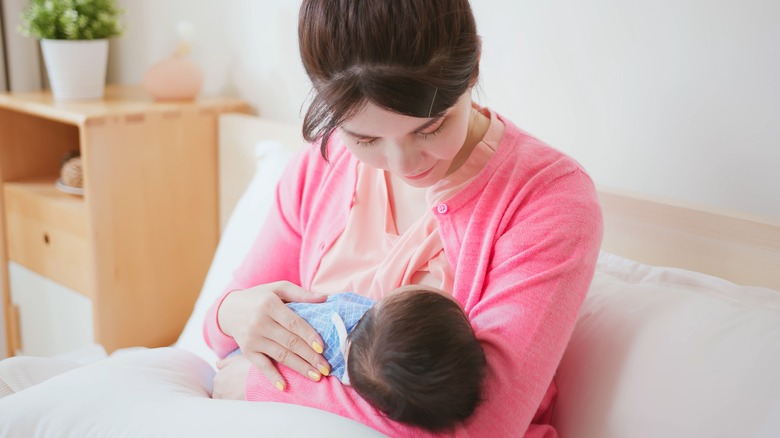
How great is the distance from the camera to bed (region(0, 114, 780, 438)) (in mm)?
884

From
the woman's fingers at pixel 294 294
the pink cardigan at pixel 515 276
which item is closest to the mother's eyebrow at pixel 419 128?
the pink cardigan at pixel 515 276

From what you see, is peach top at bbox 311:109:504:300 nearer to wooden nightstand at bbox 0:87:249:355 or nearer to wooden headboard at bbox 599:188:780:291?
wooden headboard at bbox 599:188:780:291

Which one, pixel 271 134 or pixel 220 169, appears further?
pixel 220 169

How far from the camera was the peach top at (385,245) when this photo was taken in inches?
40.9

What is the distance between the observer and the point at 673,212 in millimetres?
1165

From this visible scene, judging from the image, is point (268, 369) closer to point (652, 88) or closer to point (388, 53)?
point (388, 53)

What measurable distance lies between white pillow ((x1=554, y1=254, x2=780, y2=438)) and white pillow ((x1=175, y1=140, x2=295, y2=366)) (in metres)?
0.78

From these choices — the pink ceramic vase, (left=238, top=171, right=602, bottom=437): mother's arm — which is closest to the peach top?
(left=238, top=171, right=602, bottom=437): mother's arm

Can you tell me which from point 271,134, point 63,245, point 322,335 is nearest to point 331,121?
point 322,335

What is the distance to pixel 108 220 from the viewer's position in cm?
179

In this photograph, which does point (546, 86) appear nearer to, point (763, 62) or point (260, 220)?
point (763, 62)

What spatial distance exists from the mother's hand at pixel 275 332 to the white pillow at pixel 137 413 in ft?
0.27

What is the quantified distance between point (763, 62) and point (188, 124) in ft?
4.50

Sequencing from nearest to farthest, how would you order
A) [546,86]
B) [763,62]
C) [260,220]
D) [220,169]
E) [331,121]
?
[331,121]
[763,62]
[546,86]
[260,220]
[220,169]
